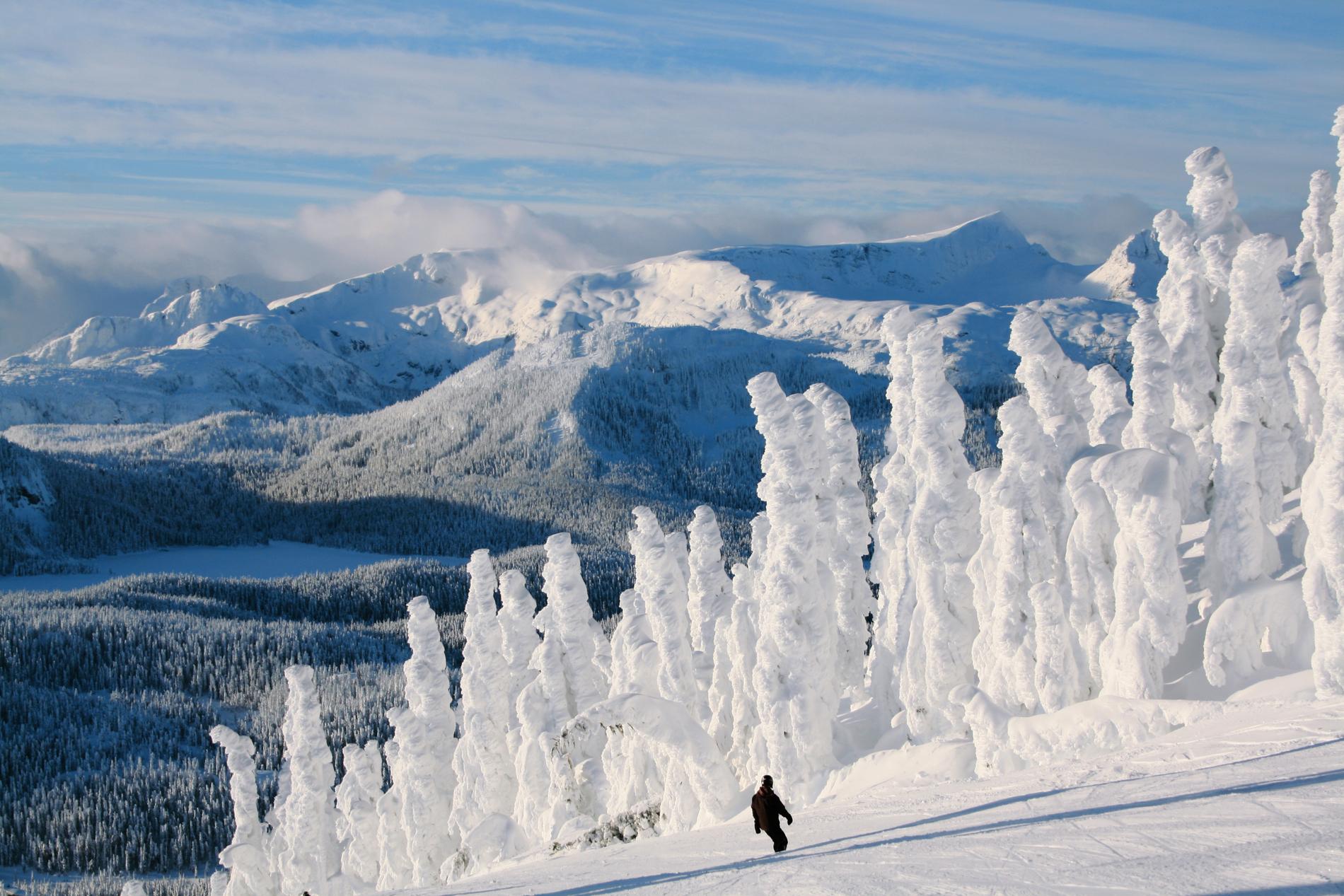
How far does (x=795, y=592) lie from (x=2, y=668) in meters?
147

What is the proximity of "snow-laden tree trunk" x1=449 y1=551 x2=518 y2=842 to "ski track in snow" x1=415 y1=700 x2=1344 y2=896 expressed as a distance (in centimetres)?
2177

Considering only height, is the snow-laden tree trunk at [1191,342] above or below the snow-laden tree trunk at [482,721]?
above

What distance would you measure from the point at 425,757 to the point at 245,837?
39.3ft

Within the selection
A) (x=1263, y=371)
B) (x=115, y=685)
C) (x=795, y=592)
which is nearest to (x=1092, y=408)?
(x=1263, y=371)

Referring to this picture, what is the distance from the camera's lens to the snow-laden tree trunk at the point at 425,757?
149 feet

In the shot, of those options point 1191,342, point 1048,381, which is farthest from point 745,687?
point 1191,342

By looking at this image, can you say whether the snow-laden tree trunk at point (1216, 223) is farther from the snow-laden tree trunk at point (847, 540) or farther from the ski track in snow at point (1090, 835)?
the ski track in snow at point (1090, 835)

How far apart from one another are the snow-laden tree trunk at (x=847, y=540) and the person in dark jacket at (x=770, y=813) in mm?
18583

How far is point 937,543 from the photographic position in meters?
30.8

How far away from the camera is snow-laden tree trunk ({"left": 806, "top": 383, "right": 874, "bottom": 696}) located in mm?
38812

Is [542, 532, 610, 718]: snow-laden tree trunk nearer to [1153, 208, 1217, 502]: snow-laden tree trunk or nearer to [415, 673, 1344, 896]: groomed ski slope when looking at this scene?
[415, 673, 1344, 896]: groomed ski slope

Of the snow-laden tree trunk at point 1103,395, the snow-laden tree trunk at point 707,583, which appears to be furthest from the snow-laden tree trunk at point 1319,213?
the snow-laden tree trunk at point 707,583

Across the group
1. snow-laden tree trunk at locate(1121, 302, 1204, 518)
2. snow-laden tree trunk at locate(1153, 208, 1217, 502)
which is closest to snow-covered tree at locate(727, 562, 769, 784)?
snow-laden tree trunk at locate(1121, 302, 1204, 518)

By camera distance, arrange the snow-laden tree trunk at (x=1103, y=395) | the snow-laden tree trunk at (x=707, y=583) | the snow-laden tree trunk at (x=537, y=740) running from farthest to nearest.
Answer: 1. the snow-laden tree trunk at (x=537, y=740)
2. the snow-laden tree trunk at (x=707, y=583)
3. the snow-laden tree trunk at (x=1103, y=395)
